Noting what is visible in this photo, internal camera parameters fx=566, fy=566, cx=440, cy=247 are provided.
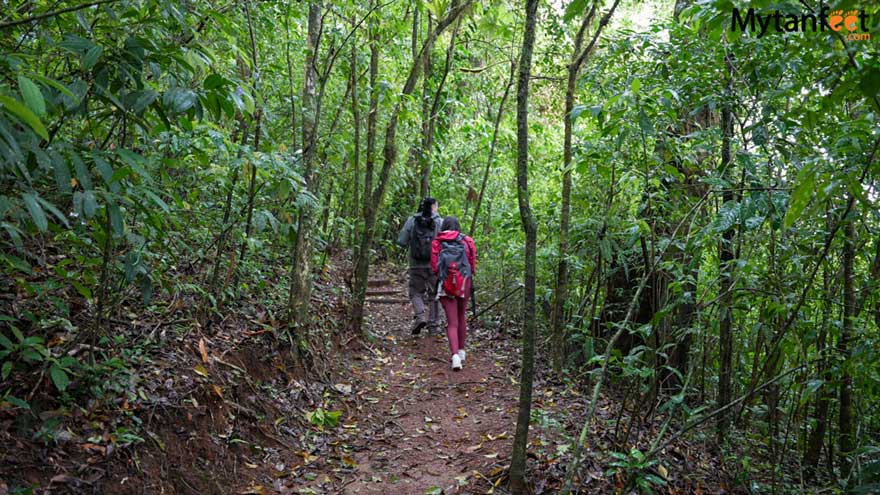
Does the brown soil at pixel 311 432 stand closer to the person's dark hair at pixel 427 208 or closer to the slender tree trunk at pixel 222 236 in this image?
the slender tree trunk at pixel 222 236

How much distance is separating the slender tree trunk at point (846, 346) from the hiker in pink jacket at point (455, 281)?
14.2ft

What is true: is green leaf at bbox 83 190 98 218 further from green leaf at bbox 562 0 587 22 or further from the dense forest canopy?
green leaf at bbox 562 0 587 22

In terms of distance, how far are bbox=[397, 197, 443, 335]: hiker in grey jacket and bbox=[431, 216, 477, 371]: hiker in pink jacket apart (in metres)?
1.09

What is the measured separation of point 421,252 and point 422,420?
3.33 meters

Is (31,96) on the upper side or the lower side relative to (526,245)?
upper

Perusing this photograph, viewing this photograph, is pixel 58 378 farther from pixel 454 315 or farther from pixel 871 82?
pixel 454 315

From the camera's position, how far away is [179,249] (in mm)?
5699

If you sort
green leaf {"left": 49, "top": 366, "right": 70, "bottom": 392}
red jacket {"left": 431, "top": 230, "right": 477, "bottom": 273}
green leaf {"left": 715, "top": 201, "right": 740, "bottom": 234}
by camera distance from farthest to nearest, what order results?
red jacket {"left": 431, "top": 230, "right": 477, "bottom": 273}
green leaf {"left": 715, "top": 201, "right": 740, "bottom": 234}
green leaf {"left": 49, "top": 366, "right": 70, "bottom": 392}

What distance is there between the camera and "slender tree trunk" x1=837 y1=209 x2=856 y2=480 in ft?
14.0

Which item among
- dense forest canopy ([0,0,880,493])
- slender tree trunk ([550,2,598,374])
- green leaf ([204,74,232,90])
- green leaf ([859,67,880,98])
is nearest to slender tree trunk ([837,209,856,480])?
dense forest canopy ([0,0,880,493])

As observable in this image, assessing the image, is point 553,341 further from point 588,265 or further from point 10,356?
point 10,356

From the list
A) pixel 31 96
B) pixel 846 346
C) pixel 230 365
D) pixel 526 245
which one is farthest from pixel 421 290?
pixel 31 96

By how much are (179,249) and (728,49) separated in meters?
5.38

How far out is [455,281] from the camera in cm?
773
